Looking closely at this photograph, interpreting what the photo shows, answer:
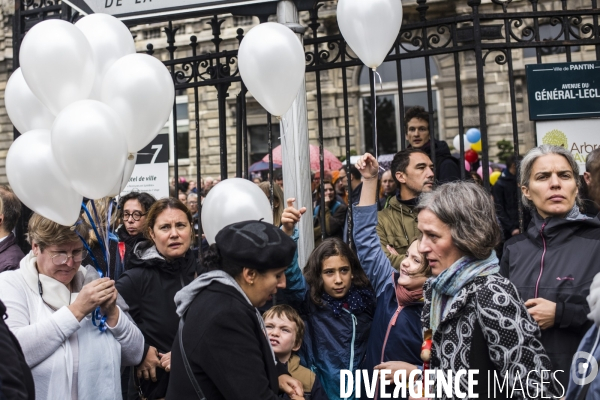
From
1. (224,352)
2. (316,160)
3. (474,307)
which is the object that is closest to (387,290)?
(474,307)

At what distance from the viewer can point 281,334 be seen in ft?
12.0

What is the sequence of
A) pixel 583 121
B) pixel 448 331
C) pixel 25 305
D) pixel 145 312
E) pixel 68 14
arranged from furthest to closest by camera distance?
pixel 68 14 < pixel 583 121 < pixel 145 312 < pixel 25 305 < pixel 448 331

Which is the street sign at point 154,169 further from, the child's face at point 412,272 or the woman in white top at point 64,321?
the child's face at point 412,272

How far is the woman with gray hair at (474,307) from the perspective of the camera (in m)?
2.47

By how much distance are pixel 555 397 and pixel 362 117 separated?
1394 cm

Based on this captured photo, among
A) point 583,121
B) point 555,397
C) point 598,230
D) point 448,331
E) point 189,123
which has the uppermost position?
point 189,123

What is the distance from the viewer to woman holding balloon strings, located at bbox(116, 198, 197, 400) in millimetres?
3750

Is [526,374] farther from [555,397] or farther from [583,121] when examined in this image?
[583,121]

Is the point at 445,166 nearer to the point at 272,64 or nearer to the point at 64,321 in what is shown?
the point at 272,64

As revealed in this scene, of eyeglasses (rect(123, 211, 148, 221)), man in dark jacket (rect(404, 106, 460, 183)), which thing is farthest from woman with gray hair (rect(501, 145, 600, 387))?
eyeglasses (rect(123, 211, 148, 221))

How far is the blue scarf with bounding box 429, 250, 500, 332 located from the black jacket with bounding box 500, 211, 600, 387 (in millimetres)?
645

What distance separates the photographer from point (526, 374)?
8.07 feet

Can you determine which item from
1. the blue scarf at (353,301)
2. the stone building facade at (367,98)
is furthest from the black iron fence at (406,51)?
the stone building facade at (367,98)

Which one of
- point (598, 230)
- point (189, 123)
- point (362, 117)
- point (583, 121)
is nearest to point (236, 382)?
point (598, 230)
